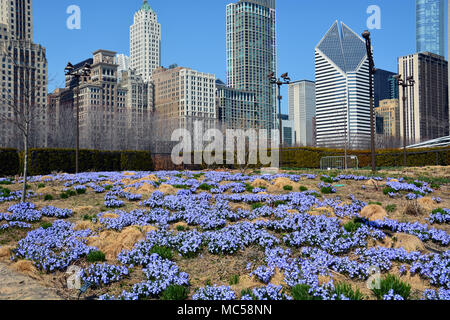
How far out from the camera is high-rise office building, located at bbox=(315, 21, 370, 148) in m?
157

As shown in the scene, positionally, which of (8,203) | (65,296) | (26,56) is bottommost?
(65,296)

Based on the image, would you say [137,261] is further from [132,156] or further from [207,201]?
[132,156]

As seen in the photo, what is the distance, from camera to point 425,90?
118 meters

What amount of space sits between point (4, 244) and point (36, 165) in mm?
15059

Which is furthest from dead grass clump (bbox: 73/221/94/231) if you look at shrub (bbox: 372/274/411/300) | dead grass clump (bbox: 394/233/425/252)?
dead grass clump (bbox: 394/233/425/252)

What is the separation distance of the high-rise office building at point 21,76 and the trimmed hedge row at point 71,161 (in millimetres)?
2998

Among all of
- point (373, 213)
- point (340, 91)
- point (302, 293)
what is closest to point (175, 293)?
point (302, 293)

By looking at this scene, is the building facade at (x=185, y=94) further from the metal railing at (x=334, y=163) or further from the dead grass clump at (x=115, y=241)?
the dead grass clump at (x=115, y=241)

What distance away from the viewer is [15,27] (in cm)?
13688

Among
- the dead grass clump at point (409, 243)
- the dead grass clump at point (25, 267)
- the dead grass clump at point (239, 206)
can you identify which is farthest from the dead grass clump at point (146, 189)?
the dead grass clump at point (409, 243)

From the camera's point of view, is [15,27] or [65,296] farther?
[15,27]

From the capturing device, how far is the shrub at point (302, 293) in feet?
14.2

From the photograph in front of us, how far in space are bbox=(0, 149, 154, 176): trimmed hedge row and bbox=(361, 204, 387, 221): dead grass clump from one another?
1876 centimetres

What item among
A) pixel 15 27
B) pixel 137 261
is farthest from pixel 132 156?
pixel 15 27
